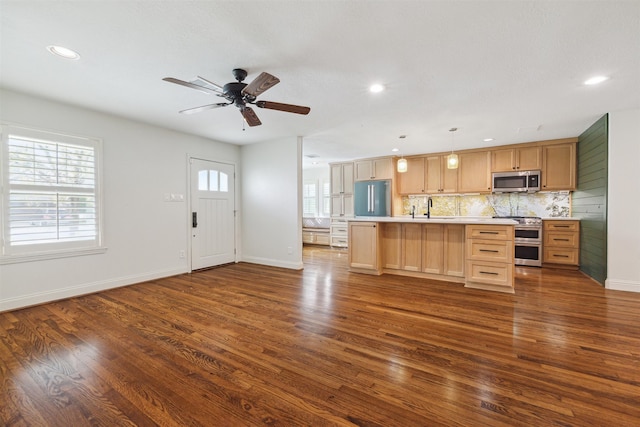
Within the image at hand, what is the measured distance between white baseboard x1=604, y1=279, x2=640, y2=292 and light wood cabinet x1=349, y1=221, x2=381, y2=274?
3095mm

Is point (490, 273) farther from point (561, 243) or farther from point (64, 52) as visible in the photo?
point (64, 52)

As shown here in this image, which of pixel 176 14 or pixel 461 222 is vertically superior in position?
pixel 176 14

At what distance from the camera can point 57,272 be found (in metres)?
3.34

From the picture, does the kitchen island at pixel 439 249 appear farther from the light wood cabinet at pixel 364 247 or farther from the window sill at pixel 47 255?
the window sill at pixel 47 255

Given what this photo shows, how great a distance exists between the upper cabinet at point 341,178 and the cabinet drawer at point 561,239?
419 centimetres

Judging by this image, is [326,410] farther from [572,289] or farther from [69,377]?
[572,289]

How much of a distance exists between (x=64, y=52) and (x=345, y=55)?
2.37m

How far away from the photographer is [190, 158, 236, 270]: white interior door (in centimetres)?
486

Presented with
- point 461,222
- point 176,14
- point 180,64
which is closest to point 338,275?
point 461,222

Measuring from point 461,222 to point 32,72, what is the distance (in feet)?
17.0

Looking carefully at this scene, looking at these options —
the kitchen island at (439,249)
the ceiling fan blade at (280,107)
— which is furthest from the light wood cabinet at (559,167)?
the ceiling fan blade at (280,107)

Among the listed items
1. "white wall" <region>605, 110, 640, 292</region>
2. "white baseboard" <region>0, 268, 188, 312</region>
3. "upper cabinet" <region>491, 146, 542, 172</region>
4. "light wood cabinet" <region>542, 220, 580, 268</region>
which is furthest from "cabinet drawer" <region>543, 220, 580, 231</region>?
"white baseboard" <region>0, 268, 188, 312</region>

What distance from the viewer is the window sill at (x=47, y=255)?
2990mm

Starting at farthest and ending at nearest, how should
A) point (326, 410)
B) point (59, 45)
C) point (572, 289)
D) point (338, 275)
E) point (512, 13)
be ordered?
point (338, 275), point (572, 289), point (59, 45), point (512, 13), point (326, 410)
